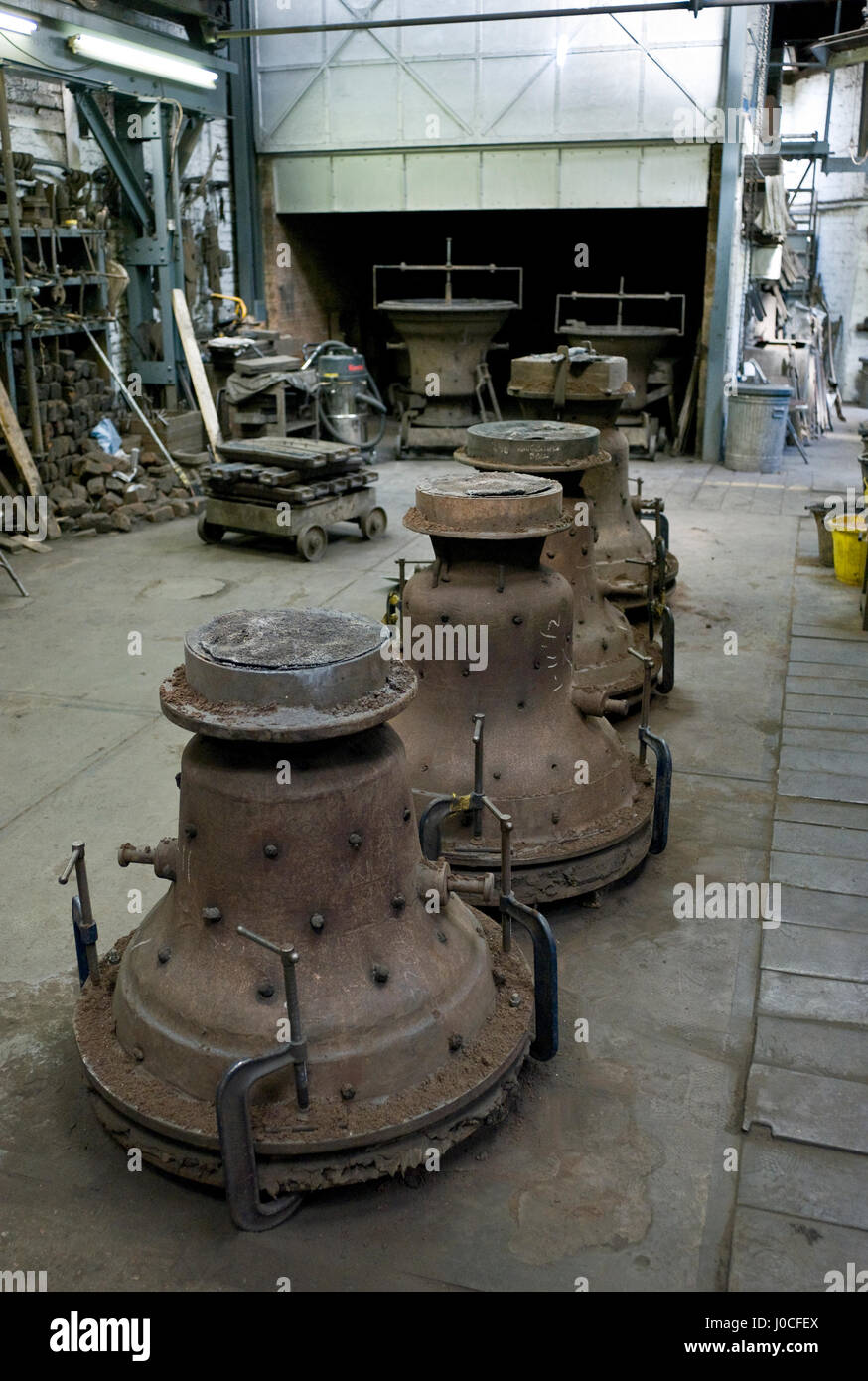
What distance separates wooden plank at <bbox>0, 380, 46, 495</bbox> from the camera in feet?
29.6

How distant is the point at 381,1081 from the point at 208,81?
11508 millimetres

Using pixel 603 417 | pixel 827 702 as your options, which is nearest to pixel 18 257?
pixel 603 417

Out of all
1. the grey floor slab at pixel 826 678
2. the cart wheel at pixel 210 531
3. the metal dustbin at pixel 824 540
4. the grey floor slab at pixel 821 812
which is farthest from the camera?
the cart wheel at pixel 210 531

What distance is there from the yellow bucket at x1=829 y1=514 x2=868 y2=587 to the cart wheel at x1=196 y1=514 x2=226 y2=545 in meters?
4.48

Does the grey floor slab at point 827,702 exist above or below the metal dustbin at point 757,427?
below

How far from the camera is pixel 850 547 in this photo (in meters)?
7.75

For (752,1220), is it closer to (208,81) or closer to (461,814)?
(461,814)

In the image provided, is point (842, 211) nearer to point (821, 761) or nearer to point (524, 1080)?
point (821, 761)

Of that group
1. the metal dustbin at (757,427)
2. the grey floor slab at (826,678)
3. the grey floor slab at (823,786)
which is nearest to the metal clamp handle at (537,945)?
the grey floor slab at (823,786)

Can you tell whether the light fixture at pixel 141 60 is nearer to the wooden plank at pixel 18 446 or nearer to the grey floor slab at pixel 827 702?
the wooden plank at pixel 18 446

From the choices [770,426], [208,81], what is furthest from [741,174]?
[208,81]

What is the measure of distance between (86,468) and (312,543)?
253cm

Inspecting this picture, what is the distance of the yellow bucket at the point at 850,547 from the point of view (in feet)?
25.2

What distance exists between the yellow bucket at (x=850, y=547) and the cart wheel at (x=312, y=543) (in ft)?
11.9
